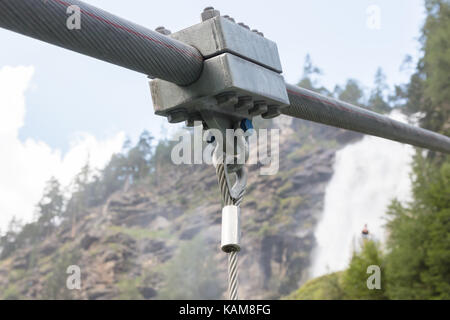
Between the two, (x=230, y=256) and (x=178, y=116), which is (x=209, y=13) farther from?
(x=230, y=256)

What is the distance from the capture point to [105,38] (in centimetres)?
147

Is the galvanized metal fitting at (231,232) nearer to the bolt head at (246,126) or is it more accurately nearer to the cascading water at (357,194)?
the bolt head at (246,126)

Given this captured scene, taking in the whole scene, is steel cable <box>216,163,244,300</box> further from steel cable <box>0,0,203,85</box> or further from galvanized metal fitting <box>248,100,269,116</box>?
steel cable <box>0,0,203,85</box>

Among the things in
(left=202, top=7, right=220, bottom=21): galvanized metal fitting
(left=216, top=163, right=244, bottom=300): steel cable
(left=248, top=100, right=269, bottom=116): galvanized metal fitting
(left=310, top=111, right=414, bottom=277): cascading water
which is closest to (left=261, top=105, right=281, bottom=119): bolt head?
(left=248, top=100, right=269, bottom=116): galvanized metal fitting

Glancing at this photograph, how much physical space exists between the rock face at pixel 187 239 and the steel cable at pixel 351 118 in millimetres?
46166

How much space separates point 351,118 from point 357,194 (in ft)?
144

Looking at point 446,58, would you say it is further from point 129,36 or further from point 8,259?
point 8,259

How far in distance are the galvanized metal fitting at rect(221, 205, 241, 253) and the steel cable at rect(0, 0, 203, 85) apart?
1.42ft

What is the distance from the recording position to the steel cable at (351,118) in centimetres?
215

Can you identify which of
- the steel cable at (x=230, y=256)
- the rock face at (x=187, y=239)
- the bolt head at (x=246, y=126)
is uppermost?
the rock face at (x=187, y=239)

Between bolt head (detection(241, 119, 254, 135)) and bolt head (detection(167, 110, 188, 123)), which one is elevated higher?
bolt head (detection(167, 110, 188, 123))

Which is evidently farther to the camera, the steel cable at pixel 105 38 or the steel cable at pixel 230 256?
the steel cable at pixel 230 256

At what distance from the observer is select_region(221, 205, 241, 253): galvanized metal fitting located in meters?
1.73

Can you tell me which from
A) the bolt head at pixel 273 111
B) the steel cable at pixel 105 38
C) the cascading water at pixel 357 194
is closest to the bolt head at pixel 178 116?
the steel cable at pixel 105 38
